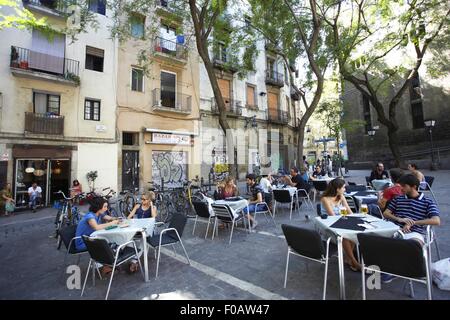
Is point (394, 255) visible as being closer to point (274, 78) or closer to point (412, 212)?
point (412, 212)

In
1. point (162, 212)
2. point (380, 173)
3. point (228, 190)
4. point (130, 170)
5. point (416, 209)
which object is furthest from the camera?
point (130, 170)

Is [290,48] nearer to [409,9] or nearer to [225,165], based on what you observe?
[409,9]

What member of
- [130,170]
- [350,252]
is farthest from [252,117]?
[350,252]

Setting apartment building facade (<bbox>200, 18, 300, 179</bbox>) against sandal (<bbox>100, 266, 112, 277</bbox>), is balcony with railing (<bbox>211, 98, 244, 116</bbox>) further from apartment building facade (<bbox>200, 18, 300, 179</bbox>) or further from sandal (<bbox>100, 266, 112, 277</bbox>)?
sandal (<bbox>100, 266, 112, 277</bbox>)

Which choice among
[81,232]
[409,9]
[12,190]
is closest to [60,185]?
[12,190]

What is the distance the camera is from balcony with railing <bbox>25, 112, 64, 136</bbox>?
10.3 metres

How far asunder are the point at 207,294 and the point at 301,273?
4.56ft

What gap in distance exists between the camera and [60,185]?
11.3 metres

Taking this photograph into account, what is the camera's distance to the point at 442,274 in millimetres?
2816

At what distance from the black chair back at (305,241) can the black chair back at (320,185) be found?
5981 millimetres

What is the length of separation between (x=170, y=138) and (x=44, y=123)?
629 cm

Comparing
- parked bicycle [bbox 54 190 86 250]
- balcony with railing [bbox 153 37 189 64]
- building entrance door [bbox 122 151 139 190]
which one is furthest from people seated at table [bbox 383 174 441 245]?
balcony with railing [bbox 153 37 189 64]

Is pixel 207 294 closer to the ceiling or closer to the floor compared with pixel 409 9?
closer to the floor

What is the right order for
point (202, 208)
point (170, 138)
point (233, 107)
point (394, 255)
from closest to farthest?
point (394, 255) → point (202, 208) → point (170, 138) → point (233, 107)
